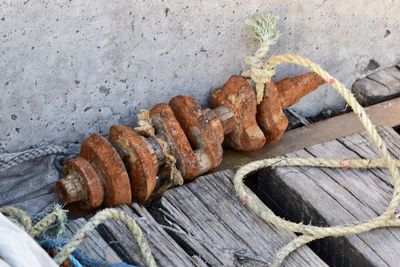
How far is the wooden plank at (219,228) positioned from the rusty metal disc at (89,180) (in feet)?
0.74

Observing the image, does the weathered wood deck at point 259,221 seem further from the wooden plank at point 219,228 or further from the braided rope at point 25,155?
the braided rope at point 25,155

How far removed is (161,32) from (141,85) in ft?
Answer: 0.69

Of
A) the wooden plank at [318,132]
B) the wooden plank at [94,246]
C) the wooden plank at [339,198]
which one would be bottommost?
the wooden plank at [339,198]

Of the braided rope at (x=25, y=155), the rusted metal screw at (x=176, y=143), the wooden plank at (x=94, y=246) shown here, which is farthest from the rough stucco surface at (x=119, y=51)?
the wooden plank at (x=94, y=246)

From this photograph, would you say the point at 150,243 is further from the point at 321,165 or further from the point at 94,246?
the point at 321,165

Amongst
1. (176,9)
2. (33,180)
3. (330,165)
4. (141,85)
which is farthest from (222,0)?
(33,180)

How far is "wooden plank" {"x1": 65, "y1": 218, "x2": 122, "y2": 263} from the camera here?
2670mm

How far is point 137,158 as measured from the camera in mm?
2877

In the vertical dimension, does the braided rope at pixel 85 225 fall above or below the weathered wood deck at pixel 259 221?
above

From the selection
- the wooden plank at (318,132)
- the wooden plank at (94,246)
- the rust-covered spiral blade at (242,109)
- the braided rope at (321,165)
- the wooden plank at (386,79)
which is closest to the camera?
the wooden plank at (94,246)

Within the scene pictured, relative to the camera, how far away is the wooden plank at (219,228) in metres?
2.75

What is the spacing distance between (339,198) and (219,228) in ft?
1.46

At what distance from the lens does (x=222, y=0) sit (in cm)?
314

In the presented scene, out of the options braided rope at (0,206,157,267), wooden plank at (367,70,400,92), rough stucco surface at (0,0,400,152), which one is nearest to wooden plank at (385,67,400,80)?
wooden plank at (367,70,400,92)
